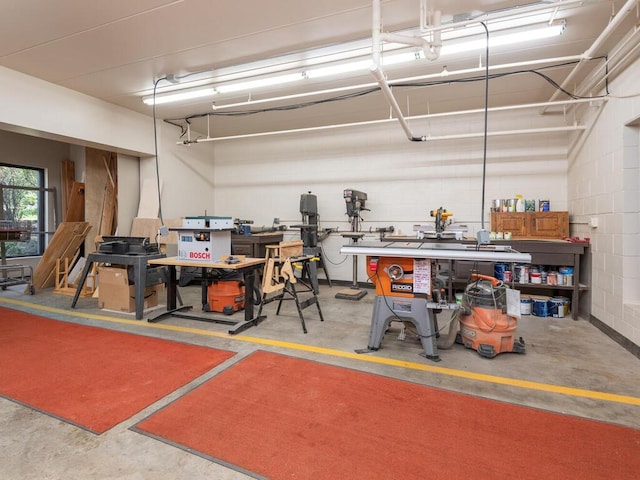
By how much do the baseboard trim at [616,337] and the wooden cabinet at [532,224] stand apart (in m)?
1.18

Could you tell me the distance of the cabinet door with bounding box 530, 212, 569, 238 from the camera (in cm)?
443

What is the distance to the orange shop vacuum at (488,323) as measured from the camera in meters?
2.75

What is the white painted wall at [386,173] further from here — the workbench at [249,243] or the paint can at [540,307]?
the paint can at [540,307]

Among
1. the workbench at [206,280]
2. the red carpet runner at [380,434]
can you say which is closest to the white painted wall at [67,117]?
the workbench at [206,280]

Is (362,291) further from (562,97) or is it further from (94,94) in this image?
(94,94)

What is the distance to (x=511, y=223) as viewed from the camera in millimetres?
4645

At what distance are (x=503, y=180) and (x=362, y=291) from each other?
2742mm

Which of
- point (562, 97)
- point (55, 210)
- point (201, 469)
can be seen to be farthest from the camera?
point (55, 210)

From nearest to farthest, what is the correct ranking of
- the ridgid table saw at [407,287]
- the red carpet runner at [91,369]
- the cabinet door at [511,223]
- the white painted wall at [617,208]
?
the red carpet runner at [91,369]
the ridgid table saw at [407,287]
the white painted wall at [617,208]
the cabinet door at [511,223]

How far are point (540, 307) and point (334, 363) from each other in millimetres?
3033

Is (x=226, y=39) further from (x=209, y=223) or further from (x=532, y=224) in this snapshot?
(x=532, y=224)

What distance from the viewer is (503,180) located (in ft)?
16.6

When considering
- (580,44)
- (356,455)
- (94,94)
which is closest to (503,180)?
(580,44)

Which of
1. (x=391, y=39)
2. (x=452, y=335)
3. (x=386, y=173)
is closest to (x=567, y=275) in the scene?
(x=452, y=335)
